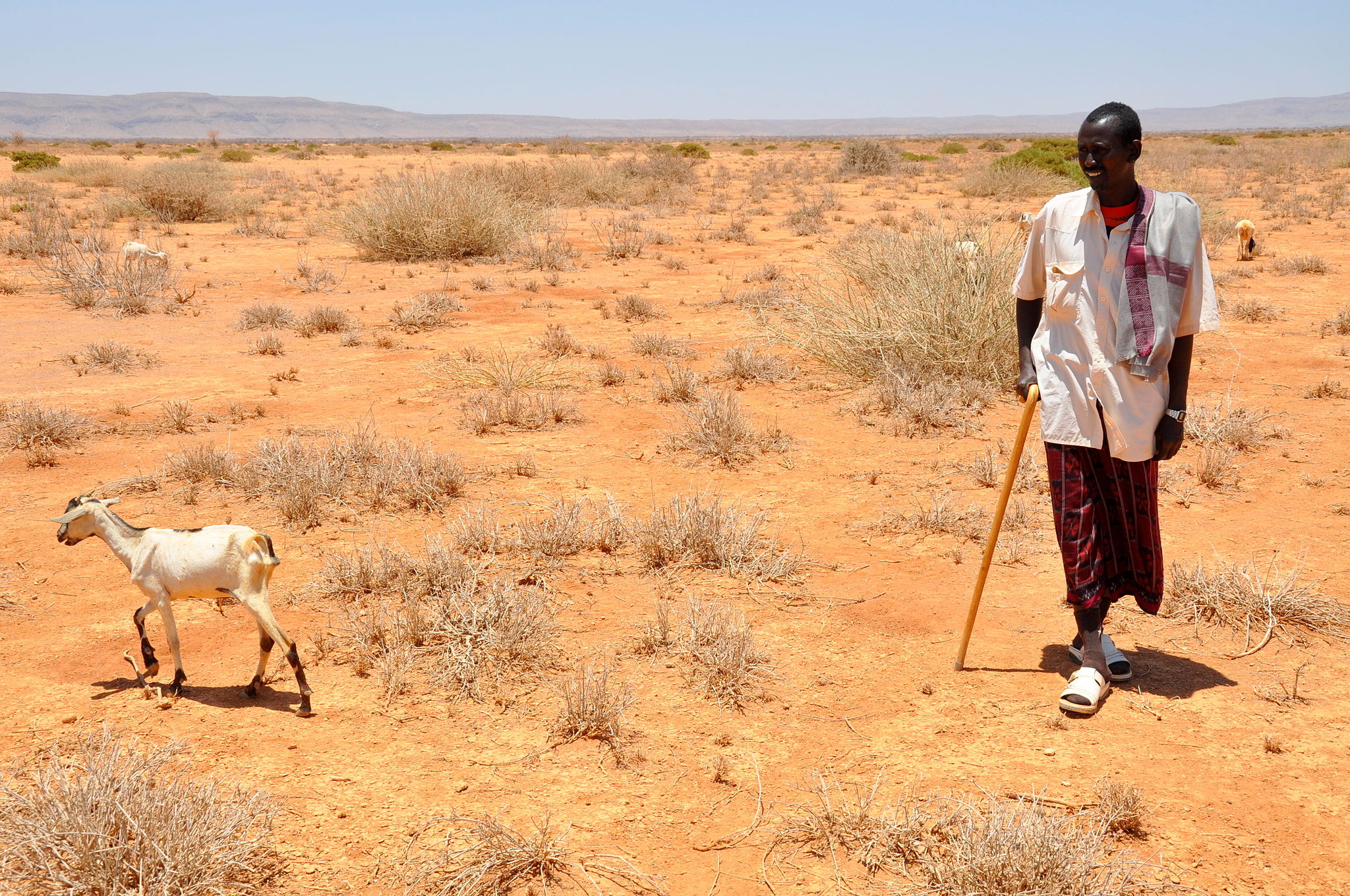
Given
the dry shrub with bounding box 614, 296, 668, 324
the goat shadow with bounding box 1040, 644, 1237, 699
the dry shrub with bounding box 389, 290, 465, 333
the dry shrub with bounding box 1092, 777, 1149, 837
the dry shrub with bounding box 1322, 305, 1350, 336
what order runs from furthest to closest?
the dry shrub with bounding box 614, 296, 668, 324 < the dry shrub with bounding box 389, 290, 465, 333 < the dry shrub with bounding box 1322, 305, 1350, 336 < the goat shadow with bounding box 1040, 644, 1237, 699 < the dry shrub with bounding box 1092, 777, 1149, 837

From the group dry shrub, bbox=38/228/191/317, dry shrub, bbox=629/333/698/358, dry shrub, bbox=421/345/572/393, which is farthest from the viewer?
dry shrub, bbox=38/228/191/317

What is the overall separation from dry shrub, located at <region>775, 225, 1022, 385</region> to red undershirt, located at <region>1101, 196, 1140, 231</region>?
4.24 metres

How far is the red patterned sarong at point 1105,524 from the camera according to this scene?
317 cm

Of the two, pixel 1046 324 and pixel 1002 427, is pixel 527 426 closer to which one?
pixel 1002 427

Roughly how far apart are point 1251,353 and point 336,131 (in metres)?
192

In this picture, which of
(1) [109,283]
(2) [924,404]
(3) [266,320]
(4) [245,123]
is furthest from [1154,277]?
(4) [245,123]

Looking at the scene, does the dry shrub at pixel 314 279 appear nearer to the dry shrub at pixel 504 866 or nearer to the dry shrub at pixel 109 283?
the dry shrub at pixel 109 283

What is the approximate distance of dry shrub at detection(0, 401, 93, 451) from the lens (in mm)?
6160

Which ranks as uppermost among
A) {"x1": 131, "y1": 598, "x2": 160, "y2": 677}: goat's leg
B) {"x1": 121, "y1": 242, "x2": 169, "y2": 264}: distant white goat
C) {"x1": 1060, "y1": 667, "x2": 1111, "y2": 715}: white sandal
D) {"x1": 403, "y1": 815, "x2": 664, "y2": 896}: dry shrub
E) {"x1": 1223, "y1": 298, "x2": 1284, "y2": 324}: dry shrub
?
{"x1": 121, "y1": 242, "x2": 169, "y2": 264}: distant white goat

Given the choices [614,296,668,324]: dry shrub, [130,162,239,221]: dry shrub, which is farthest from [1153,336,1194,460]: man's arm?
[130,162,239,221]: dry shrub

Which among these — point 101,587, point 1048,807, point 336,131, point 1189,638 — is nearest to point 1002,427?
point 1189,638

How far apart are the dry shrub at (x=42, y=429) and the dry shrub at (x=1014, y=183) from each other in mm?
18893

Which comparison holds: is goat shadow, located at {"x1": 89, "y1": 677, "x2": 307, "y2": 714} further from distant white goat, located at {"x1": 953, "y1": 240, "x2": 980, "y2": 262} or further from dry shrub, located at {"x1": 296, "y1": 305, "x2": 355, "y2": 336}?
dry shrub, located at {"x1": 296, "y1": 305, "x2": 355, "y2": 336}

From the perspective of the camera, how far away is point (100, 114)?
6742 inches
